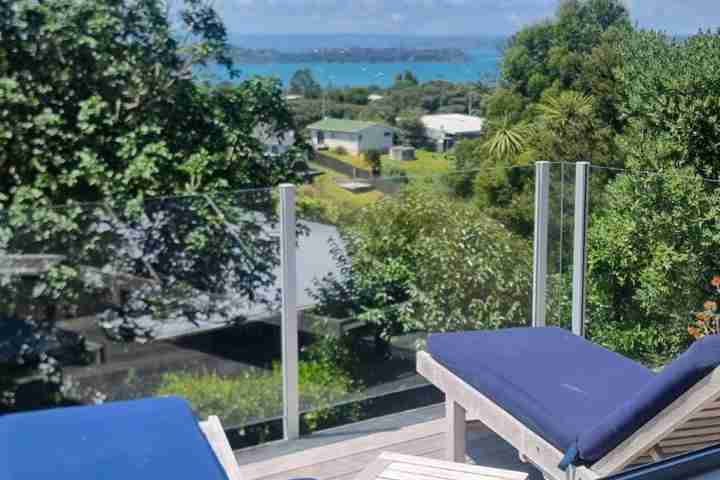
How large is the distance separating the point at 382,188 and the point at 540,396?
1.84 metres

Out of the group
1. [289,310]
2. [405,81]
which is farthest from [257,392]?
[405,81]

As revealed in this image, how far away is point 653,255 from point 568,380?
2.09 m

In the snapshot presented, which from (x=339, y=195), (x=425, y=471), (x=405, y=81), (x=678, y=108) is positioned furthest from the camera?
(x=405, y=81)

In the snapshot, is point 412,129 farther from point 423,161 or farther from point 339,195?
point 339,195

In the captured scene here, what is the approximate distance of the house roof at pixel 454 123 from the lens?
16.5 metres

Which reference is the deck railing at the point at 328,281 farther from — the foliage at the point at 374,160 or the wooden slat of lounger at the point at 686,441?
the foliage at the point at 374,160

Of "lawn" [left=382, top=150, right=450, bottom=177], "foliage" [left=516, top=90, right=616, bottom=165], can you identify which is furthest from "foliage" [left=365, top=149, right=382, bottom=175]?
"foliage" [left=516, top=90, right=616, bottom=165]

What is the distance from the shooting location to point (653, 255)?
521 cm

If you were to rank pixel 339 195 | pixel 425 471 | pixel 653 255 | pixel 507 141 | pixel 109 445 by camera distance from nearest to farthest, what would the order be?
pixel 109 445, pixel 425 471, pixel 339 195, pixel 653 255, pixel 507 141

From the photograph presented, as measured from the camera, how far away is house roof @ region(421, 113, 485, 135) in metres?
16.5

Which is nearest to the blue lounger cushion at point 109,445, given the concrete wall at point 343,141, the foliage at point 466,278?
the foliage at point 466,278

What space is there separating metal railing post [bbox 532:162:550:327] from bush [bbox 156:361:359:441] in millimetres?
1330

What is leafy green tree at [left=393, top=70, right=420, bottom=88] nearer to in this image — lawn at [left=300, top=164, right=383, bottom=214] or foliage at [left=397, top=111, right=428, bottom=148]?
foliage at [left=397, top=111, right=428, bottom=148]

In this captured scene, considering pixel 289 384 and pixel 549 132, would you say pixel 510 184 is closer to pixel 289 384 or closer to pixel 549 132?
pixel 289 384
